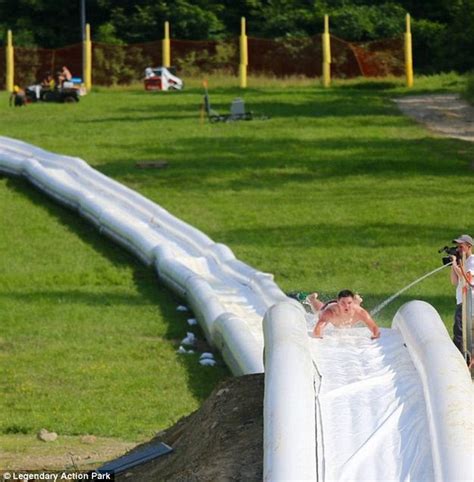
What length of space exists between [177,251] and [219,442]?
12273mm

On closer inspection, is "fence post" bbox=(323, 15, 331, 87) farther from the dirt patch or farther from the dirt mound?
the dirt mound

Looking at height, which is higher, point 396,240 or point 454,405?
point 454,405

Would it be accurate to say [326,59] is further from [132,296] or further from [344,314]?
[344,314]

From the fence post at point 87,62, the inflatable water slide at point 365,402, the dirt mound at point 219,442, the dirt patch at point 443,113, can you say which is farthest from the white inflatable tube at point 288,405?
the fence post at point 87,62

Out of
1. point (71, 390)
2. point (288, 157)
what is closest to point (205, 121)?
point (288, 157)

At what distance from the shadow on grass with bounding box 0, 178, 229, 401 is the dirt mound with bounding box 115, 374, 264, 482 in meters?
4.25

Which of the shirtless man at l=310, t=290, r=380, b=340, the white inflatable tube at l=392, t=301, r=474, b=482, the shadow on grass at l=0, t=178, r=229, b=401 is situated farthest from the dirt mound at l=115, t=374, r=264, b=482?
the shadow on grass at l=0, t=178, r=229, b=401

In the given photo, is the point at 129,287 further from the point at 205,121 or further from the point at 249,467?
the point at 205,121

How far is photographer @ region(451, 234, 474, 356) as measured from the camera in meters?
13.0

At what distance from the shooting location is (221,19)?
6875 cm

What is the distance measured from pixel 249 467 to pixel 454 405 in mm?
1261

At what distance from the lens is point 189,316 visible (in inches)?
773

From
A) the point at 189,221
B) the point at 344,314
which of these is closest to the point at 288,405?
the point at 344,314

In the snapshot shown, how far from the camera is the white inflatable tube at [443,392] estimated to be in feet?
27.1
